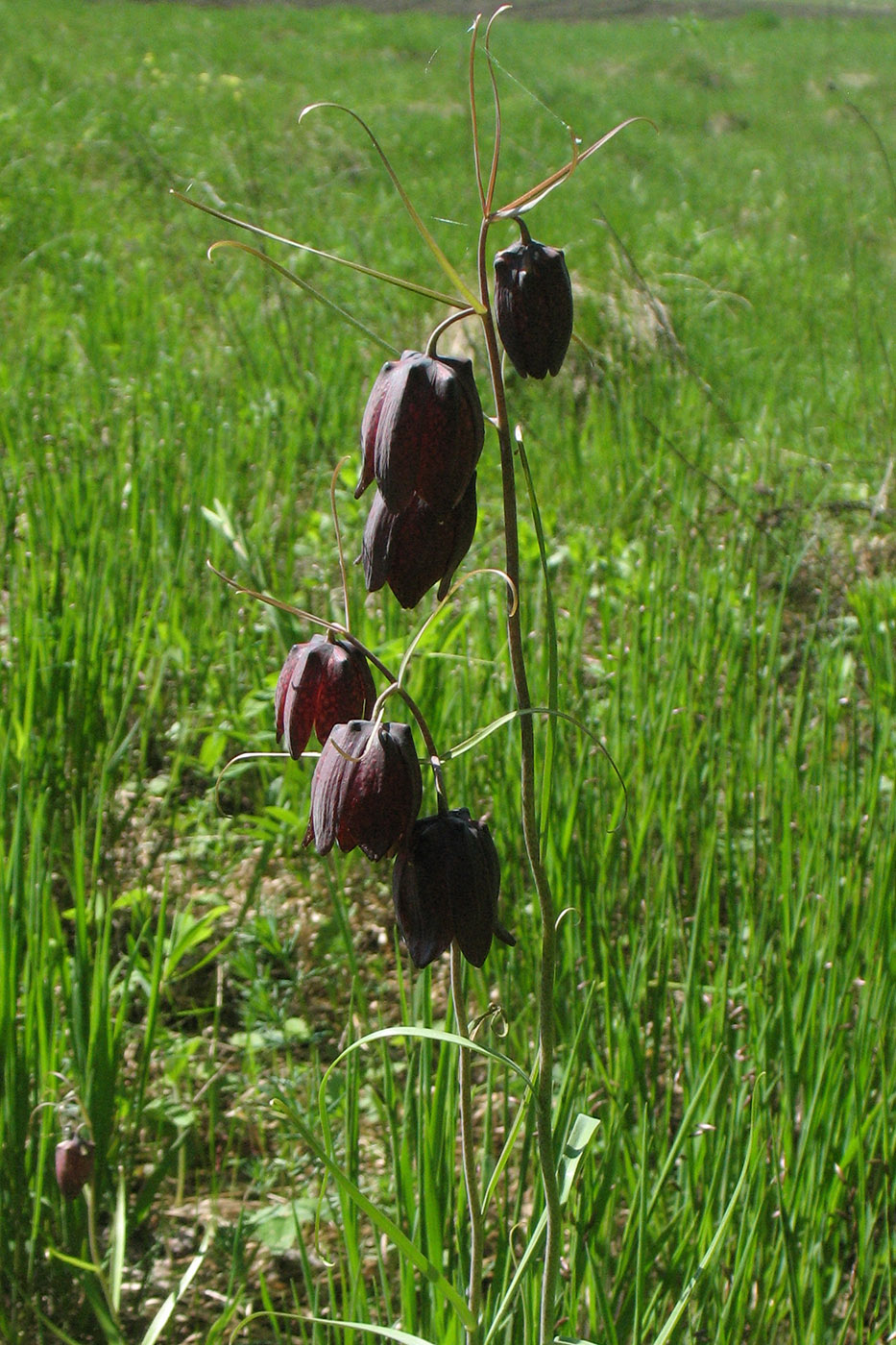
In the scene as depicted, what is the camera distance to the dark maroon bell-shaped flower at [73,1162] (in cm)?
104

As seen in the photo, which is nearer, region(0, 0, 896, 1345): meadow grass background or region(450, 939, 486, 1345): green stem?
region(450, 939, 486, 1345): green stem

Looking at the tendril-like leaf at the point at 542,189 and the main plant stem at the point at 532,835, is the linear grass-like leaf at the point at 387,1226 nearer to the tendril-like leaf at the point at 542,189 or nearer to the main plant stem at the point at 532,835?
the main plant stem at the point at 532,835

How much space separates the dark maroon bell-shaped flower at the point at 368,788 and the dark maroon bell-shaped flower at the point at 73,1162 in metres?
0.47

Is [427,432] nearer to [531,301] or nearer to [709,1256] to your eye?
[531,301]

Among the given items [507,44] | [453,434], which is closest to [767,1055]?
[453,434]

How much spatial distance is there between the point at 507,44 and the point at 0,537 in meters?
10.6

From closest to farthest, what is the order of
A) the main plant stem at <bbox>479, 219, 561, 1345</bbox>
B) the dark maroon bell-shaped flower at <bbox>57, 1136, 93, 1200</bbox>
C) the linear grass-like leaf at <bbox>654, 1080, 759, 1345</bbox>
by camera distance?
the main plant stem at <bbox>479, 219, 561, 1345</bbox>, the linear grass-like leaf at <bbox>654, 1080, 759, 1345</bbox>, the dark maroon bell-shaped flower at <bbox>57, 1136, 93, 1200</bbox>

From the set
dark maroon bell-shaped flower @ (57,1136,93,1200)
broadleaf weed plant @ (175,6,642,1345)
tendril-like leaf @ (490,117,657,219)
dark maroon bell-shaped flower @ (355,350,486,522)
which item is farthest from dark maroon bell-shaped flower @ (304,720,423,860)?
dark maroon bell-shaped flower @ (57,1136,93,1200)

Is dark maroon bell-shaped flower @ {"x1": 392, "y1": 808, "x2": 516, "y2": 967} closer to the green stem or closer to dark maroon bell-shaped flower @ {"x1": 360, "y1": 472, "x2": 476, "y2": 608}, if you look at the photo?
the green stem

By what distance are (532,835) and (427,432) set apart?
0.23m

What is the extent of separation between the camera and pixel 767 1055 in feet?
4.02

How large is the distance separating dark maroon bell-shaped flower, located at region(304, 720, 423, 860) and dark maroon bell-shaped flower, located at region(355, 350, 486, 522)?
139 mm

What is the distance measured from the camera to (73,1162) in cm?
104

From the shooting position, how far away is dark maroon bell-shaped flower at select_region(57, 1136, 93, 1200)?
3.41 feet
